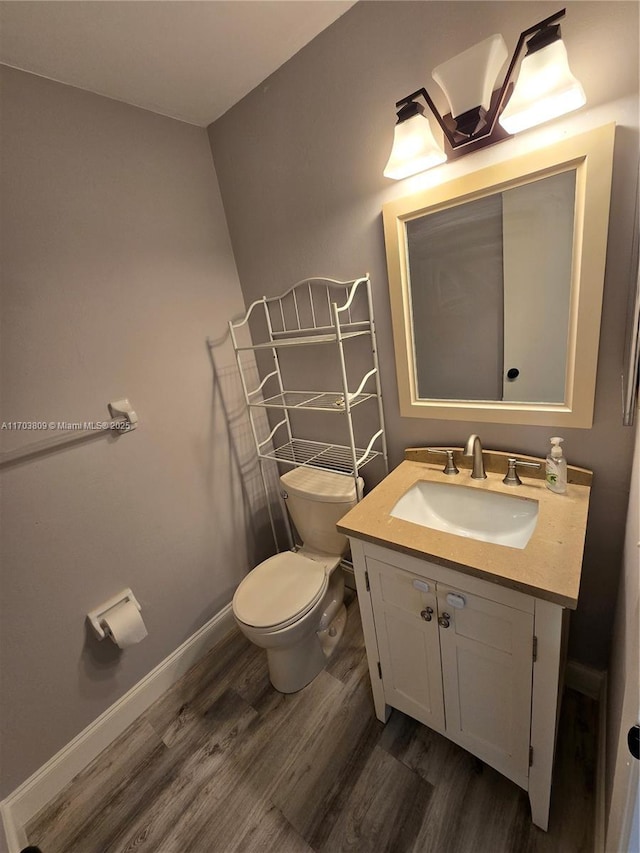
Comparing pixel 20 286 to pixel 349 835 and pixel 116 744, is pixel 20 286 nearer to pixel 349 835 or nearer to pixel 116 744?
pixel 116 744

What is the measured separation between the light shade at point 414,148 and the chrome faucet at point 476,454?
0.88m

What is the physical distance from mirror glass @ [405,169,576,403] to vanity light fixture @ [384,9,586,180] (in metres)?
0.15

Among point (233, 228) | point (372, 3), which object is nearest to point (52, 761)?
point (233, 228)

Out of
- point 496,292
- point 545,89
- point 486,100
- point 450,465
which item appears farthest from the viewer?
point 450,465

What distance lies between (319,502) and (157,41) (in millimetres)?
1717

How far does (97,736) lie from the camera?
55.4 inches

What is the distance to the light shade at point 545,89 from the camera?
80 cm

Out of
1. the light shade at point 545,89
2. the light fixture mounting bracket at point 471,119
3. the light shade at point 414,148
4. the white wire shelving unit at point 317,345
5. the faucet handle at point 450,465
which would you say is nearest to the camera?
the light shade at point 545,89

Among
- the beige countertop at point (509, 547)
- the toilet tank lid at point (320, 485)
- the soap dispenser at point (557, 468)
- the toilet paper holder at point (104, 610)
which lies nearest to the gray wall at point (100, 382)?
the toilet paper holder at point (104, 610)

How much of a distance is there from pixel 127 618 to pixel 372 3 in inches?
89.5

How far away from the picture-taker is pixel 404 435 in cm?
150

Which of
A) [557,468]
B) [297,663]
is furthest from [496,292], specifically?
[297,663]

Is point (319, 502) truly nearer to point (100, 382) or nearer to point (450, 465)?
point (450, 465)

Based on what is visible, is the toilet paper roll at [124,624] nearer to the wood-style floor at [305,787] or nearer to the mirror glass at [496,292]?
the wood-style floor at [305,787]
